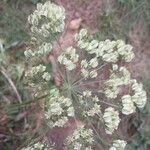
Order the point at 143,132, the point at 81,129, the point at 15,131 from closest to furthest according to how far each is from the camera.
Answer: the point at 81,129, the point at 15,131, the point at 143,132

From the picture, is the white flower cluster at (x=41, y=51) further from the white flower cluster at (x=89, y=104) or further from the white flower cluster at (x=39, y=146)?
the white flower cluster at (x=39, y=146)

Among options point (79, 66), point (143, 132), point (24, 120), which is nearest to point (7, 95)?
point (24, 120)

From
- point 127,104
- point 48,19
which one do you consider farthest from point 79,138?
point 48,19

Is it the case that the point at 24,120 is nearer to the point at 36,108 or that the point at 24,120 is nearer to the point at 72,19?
the point at 36,108

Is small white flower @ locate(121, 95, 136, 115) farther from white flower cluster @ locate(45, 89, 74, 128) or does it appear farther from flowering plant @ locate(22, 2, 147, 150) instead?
white flower cluster @ locate(45, 89, 74, 128)

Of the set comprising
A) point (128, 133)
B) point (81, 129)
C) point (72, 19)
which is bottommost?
point (81, 129)

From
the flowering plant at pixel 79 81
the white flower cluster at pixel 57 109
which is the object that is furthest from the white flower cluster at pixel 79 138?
the white flower cluster at pixel 57 109

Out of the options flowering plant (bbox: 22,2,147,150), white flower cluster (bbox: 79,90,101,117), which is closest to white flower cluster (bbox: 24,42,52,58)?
flowering plant (bbox: 22,2,147,150)
